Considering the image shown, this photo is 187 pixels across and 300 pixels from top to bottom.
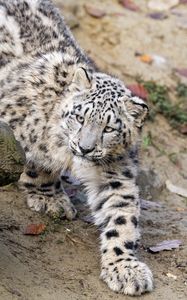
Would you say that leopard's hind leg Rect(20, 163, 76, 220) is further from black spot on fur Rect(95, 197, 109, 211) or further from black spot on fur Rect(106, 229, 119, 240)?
black spot on fur Rect(106, 229, 119, 240)

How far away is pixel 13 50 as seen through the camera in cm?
745

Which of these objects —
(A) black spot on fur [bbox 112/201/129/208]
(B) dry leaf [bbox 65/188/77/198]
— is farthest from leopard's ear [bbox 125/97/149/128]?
(B) dry leaf [bbox 65/188/77/198]

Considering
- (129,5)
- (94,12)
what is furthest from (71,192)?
(129,5)

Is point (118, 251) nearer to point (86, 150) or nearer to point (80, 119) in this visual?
point (86, 150)

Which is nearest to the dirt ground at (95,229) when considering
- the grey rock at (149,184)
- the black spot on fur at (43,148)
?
the grey rock at (149,184)

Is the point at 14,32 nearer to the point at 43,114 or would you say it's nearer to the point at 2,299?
the point at 43,114

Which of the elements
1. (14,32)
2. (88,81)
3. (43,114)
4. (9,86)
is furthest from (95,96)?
(14,32)

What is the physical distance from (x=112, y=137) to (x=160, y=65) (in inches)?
176

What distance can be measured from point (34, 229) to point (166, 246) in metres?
1.13

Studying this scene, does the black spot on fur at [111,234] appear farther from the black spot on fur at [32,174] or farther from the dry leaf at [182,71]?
the dry leaf at [182,71]

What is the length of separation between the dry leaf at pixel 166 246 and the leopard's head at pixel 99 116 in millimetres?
879

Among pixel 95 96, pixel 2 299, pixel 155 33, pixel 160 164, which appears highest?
pixel 155 33

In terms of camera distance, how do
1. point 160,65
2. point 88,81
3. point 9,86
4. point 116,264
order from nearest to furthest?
1. point 116,264
2. point 88,81
3. point 9,86
4. point 160,65

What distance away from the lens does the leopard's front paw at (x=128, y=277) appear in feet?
19.4
